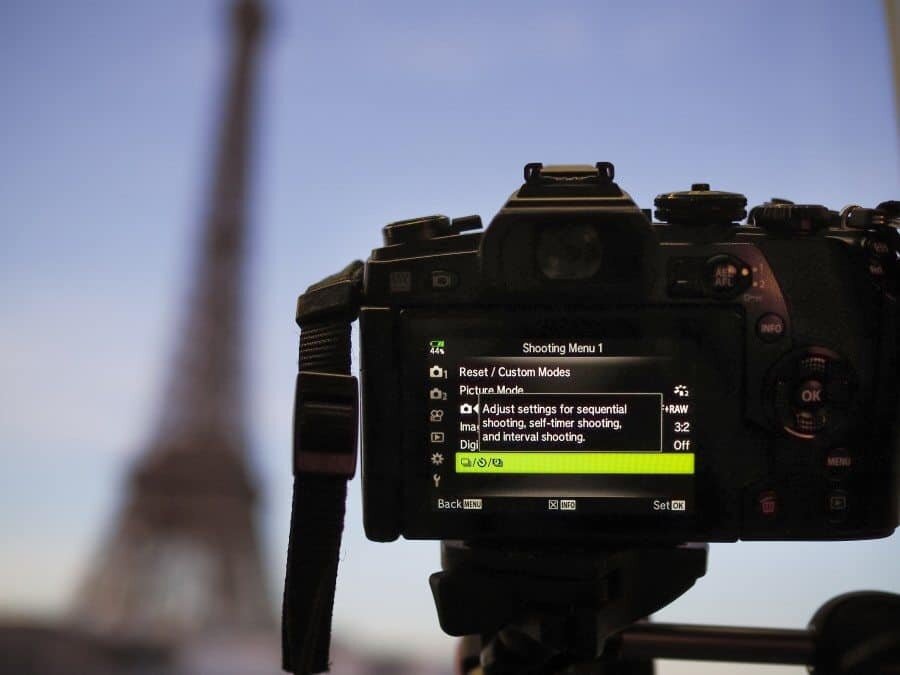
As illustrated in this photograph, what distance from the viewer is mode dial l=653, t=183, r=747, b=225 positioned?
83 centimetres

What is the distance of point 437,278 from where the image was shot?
83 centimetres

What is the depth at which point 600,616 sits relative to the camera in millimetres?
766

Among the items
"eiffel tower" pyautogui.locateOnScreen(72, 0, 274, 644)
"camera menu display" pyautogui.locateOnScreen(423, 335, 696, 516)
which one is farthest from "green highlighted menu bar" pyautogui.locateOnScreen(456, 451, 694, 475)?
"eiffel tower" pyautogui.locateOnScreen(72, 0, 274, 644)

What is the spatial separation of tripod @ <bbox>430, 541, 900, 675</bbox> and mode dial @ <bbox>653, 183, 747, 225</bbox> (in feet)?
0.85

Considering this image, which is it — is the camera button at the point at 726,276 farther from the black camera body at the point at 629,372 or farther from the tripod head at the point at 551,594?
the tripod head at the point at 551,594

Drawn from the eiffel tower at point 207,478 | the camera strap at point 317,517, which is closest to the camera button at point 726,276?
the camera strap at point 317,517

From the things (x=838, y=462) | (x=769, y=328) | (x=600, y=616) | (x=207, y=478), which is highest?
(x=769, y=328)

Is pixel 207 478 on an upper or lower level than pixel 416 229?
lower

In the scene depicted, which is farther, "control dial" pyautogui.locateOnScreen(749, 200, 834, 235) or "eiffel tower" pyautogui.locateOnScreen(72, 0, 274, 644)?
"eiffel tower" pyautogui.locateOnScreen(72, 0, 274, 644)

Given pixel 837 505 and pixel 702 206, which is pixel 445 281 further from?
pixel 837 505

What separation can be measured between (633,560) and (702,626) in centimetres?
8

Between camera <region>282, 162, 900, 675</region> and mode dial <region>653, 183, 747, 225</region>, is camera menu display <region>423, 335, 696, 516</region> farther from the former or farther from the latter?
mode dial <region>653, 183, 747, 225</region>

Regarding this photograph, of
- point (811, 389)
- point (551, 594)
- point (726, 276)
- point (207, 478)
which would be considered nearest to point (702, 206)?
point (726, 276)

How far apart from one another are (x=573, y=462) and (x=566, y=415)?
36mm
